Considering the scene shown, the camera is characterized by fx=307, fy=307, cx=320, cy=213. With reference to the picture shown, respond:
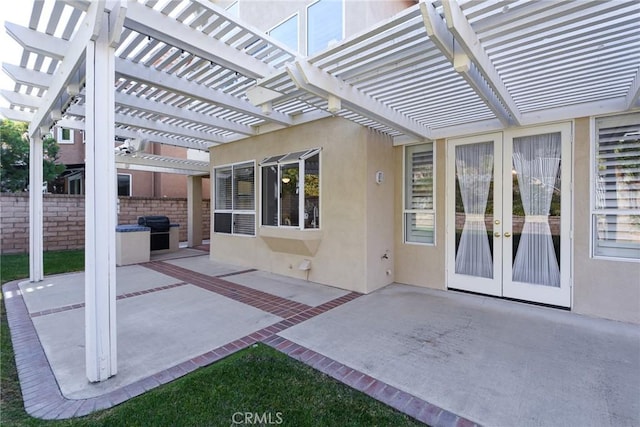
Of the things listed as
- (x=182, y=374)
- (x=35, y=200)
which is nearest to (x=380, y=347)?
(x=182, y=374)

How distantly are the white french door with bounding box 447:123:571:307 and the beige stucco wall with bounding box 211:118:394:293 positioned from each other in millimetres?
1281

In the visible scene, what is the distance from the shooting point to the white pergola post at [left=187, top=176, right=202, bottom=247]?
11.6 meters

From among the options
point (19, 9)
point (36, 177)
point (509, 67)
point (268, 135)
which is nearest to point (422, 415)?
point (509, 67)

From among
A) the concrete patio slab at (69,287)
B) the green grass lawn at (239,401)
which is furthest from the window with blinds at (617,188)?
the concrete patio slab at (69,287)

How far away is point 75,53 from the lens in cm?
308

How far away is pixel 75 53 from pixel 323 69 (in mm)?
2546

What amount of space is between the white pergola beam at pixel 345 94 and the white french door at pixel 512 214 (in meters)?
1.41

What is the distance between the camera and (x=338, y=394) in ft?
8.51

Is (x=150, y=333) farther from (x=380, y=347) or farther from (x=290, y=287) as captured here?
(x=380, y=347)

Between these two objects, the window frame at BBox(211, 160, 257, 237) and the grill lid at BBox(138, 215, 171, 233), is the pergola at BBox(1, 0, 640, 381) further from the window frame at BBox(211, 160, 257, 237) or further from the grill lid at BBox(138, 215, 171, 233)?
the grill lid at BBox(138, 215, 171, 233)

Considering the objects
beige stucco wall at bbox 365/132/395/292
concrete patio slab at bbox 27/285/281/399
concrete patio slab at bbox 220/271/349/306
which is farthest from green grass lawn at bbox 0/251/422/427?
beige stucco wall at bbox 365/132/395/292

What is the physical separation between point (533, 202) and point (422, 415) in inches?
159

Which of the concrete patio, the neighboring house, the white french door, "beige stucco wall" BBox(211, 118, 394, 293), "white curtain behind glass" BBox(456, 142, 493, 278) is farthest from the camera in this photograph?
the neighboring house

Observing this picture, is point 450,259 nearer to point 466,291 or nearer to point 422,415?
point 466,291
